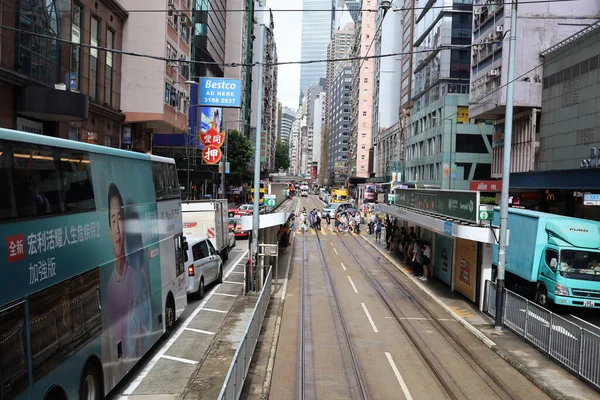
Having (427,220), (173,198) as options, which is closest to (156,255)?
(173,198)

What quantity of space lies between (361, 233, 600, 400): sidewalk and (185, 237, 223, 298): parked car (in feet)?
25.8

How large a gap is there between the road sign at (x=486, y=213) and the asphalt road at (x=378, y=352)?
3.16m

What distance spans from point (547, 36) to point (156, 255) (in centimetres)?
3615

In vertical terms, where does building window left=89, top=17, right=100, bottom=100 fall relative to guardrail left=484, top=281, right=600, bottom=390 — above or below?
above

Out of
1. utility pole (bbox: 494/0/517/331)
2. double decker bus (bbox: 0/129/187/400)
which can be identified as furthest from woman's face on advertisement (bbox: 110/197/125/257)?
utility pole (bbox: 494/0/517/331)

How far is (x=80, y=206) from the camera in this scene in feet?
24.4

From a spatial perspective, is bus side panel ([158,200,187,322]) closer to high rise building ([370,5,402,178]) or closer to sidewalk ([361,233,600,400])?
sidewalk ([361,233,600,400])

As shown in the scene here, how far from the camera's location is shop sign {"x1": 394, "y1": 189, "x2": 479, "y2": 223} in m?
16.8

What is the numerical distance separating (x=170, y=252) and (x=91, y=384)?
5.38m

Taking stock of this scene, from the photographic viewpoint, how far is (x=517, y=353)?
1214 cm

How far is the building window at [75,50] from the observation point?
75.5 ft

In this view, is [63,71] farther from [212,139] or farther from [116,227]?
[212,139]

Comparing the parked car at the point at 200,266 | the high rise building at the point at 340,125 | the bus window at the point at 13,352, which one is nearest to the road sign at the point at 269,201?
the parked car at the point at 200,266

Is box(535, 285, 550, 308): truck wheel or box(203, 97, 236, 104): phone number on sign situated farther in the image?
box(203, 97, 236, 104): phone number on sign
